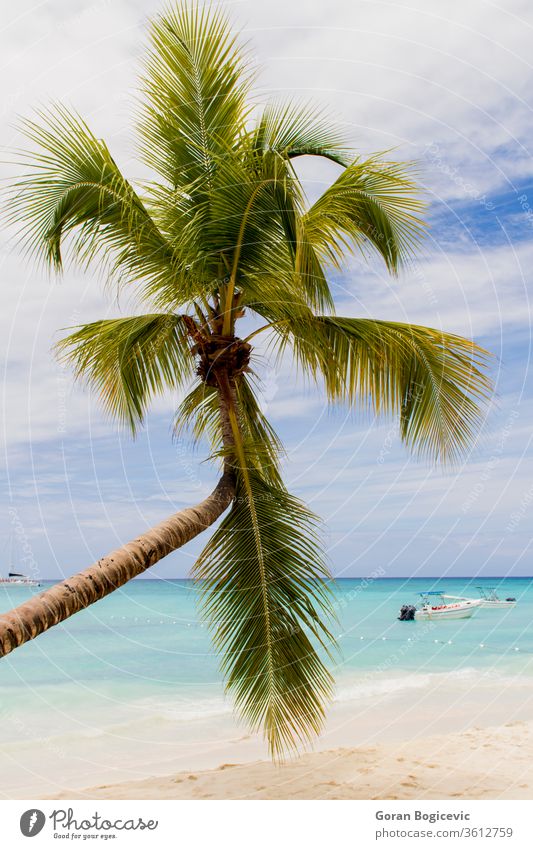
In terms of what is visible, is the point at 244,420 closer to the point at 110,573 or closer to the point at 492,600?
the point at 110,573

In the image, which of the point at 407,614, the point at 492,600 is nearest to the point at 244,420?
the point at 407,614

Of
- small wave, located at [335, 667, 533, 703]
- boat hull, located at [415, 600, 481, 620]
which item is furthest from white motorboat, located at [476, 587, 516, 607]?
small wave, located at [335, 667, 533, 703]

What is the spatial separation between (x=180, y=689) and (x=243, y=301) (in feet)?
56.2

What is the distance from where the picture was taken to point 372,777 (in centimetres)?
1016

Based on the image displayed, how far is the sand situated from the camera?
9398 millimetres

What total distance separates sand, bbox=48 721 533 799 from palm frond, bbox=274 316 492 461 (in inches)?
176

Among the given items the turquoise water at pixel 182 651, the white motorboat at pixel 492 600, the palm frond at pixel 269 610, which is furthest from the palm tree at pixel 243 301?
the white motorboat at pixel 492 600

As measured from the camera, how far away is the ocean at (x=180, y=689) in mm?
14102

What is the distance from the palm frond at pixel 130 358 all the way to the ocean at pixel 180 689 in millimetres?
2305

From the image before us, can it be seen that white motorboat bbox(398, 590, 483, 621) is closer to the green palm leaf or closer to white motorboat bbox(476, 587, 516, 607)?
white motorboat bbox(476, 587, 516, 607)
